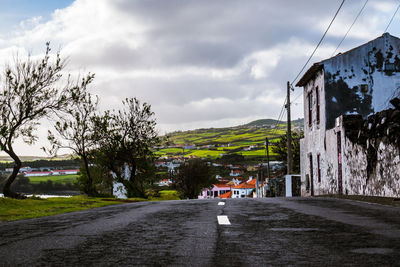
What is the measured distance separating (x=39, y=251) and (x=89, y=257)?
0.81 m

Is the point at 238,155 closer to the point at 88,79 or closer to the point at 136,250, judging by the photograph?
the point at 88,79

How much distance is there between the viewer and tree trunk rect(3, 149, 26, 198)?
2320 cm

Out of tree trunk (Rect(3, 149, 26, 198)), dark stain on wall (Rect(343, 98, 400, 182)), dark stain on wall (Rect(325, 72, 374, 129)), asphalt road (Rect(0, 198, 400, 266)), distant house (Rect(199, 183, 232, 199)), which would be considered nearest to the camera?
asphalt road (Rect(0, 198, 400, 266))

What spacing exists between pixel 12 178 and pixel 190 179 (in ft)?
174

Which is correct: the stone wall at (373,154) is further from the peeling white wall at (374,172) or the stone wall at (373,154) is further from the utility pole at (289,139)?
the utility pole at (289,139)

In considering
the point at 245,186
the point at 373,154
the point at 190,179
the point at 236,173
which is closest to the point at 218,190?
the point at 236,173

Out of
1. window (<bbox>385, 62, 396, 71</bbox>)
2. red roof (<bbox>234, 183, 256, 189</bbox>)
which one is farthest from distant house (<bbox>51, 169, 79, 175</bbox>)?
red roof (<bbox>234, 183, 256, 189</bbox>)

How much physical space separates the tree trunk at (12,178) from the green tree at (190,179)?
5126cm

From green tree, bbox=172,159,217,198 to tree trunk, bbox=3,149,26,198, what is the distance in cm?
5126

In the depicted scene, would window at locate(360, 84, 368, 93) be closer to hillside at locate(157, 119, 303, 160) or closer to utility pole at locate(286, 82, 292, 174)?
utility pole at locate(286, 82, 292, 174)

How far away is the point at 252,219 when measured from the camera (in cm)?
838

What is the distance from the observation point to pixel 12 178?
23.8m

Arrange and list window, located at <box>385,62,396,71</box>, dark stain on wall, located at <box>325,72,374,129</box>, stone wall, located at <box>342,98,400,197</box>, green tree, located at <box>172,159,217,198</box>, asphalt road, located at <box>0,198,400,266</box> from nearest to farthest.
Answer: asphalt road, located at <box>0,198,400,266</box> < stone wall, located at <box>342,98,400,197</box> < dark stain on wall, located at <box>325,72,374,129</box> < window, located at <box>385,62,396,71</box> < green tree, located at <box>172,159,217,198</box>

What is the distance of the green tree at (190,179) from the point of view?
75438mm
